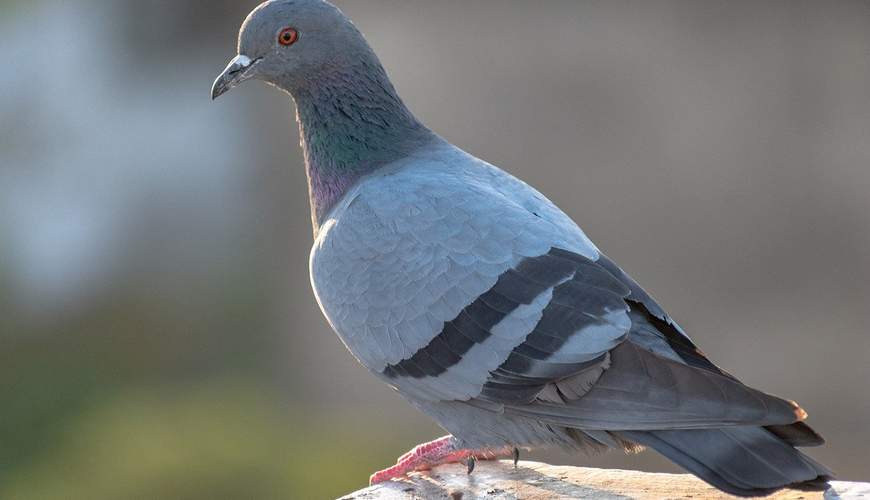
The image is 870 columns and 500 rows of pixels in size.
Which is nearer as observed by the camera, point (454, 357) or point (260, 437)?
point (454, 357)

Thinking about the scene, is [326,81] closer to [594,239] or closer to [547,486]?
[547,486]

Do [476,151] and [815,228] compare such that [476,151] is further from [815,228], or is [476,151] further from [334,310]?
[334,310]

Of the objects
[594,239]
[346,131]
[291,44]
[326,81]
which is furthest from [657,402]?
[594,239]

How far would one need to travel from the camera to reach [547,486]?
294 centimetres

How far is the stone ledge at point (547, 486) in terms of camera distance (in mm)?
2801

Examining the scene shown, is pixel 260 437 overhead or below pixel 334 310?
below

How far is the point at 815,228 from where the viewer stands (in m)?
6.43

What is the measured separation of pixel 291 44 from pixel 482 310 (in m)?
1.16

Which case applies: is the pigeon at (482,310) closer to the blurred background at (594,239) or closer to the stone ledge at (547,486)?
the stone ledge at (547,486)

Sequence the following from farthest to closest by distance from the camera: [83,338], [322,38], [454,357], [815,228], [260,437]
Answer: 1. [83,338]
2. [815,228]
3. [260,437]
4. [322,38]
5. [454,357]

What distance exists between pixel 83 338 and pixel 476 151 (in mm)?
3510

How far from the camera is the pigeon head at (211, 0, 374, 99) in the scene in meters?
3.07

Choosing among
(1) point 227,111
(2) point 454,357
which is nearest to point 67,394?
(1) point 227,111

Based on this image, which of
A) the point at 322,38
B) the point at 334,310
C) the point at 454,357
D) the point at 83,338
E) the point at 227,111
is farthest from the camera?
the point at 227,111
